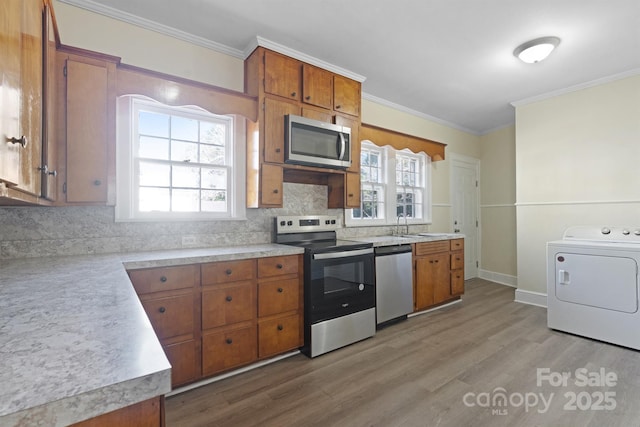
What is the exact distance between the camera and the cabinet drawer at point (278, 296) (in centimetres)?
238

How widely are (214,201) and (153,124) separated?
816mm

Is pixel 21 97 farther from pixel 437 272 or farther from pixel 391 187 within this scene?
pixel 437 272

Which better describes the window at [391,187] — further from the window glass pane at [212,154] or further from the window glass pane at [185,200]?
the window glass pane at [185,200]

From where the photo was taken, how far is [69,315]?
84 cm

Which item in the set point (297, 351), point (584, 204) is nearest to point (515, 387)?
point (297, 351)

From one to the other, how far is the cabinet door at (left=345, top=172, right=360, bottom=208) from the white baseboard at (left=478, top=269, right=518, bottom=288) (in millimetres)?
3489

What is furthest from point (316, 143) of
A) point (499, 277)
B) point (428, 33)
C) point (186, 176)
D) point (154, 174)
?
point (499, 277)

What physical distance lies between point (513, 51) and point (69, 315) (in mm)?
3869

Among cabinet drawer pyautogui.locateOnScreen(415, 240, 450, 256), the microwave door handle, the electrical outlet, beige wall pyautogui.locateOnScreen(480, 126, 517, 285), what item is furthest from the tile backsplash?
beige wall pyautogui.locateOnScreen(480, 126, 517, 285)

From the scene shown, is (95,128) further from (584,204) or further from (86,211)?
(584,204)

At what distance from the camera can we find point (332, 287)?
269 centimetres

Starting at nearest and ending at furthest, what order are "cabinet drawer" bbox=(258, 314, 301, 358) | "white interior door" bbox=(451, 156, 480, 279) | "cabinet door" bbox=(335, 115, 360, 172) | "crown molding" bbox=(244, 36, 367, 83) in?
"cabinet drawer" bbox=(258, 314, 301, 358), "crown molding" bbox=(244, 36, 367, 83), "cabinet door" bbox=(335, 115, 360, 172), "white interior door" bbox=(451, 156, 480, 279)

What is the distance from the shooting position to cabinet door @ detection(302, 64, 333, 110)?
296 cm

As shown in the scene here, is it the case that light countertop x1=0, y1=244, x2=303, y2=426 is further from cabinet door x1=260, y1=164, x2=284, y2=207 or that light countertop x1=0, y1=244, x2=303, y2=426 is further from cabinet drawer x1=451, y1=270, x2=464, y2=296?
cabinet drawer x1=451, y1=270, x2=464, y2=296
